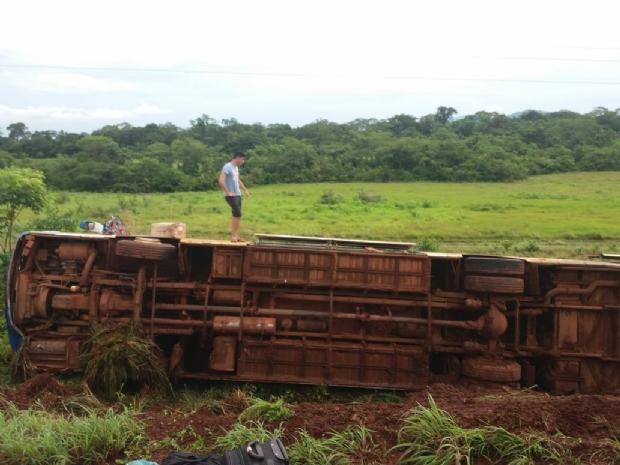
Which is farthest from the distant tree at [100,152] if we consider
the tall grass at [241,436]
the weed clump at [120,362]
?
the tall grass at [241,436]

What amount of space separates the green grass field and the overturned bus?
682cm

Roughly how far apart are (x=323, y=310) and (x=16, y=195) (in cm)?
871

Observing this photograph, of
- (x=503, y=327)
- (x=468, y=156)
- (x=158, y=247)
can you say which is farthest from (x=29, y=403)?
(x=468, y=156)

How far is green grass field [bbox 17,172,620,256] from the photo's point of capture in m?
19.5

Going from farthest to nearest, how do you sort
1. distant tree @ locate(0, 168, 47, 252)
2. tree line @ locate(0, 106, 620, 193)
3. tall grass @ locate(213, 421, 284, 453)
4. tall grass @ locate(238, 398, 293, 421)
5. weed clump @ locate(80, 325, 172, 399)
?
tree line @ locate(0, 106, 620, 193)
distant tree @ locate(0, 168, 47, 252)
weed clump @ locate(80, 325, 172, 399)
tall grass @ locate(238, 398, 293, 421)
tall grass @ locate(213, 421, 284, 453)

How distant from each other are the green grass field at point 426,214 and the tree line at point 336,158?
2980 millimetres

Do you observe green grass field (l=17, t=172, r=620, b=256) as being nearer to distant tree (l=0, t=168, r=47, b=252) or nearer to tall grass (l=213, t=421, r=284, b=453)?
distant tree (l=0, t=168, r=47, b=252)

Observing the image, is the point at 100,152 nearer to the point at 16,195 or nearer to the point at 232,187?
the point at 16,195

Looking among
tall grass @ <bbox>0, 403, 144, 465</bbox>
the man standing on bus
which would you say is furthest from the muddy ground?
the man standing on bus

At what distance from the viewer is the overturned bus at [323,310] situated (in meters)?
8.23

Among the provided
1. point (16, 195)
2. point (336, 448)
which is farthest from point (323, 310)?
point (16, 195)

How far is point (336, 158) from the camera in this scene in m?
44.2

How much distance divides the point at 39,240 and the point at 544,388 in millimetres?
7881

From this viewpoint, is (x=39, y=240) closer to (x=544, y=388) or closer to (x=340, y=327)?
(x=340, y=327)
